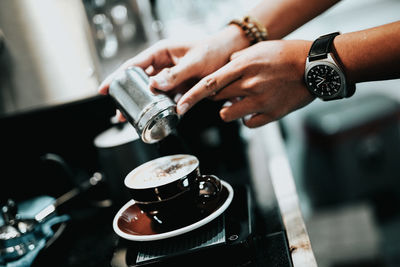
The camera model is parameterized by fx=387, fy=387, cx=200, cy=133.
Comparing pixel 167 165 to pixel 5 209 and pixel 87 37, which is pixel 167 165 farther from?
pixel 87 37

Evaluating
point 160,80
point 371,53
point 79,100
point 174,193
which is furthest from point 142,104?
point 79,100

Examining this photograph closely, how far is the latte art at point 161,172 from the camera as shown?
83cm

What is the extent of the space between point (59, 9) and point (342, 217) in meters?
1.97

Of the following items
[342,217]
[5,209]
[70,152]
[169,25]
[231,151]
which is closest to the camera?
[5,209]

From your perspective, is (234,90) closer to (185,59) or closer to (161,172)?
(185,59)

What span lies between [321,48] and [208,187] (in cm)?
43

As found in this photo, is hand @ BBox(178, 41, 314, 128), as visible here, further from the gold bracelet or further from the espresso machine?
the espresso machine

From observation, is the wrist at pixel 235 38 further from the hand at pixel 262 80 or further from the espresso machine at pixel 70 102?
the espresso machine at pixel 70 102

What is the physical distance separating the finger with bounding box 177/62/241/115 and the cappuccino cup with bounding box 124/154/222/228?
0.15 m

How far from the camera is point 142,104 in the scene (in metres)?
0.85

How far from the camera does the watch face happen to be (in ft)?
3.01

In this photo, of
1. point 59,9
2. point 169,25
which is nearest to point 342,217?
point 169,25

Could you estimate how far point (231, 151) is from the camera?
144 centimetres

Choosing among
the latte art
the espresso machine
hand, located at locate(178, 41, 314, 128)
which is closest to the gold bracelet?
hand, located at locate(178, 41, 314, 128)
